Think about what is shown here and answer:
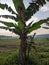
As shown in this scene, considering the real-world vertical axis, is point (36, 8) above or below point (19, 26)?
above

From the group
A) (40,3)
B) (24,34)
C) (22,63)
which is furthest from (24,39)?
(40,3)

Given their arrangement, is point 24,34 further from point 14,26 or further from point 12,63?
point 12,63

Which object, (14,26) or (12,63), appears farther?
(12,63)

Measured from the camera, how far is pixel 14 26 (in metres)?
10.7

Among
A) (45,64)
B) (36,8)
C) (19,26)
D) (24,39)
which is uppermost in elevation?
(36,8)

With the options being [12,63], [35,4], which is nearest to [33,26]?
[35,4]

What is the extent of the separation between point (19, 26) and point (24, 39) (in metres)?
0.69

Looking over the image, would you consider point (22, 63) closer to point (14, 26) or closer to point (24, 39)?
point (24, 39)

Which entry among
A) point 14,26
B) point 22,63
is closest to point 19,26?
point 14,26

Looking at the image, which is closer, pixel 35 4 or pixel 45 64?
pixel 35 4

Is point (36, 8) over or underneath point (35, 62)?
over

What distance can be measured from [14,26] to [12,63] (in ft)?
14.3

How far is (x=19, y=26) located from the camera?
10648 mm

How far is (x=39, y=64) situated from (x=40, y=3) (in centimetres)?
550
